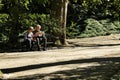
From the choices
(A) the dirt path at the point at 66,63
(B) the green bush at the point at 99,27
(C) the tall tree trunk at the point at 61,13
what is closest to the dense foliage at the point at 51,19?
(B) the green bush at the point at 99,27

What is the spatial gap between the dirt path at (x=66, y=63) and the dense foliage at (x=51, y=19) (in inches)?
98.9

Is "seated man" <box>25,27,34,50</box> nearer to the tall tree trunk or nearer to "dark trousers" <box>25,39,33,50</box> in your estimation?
"dark trousers" <box>25,39,33,50</box>

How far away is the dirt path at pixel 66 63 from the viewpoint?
12.4 m

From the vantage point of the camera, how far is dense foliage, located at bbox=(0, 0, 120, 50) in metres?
20.8

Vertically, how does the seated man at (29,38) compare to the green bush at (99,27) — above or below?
above

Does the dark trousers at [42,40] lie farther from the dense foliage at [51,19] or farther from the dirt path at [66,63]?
the dense foliage at [51,19]

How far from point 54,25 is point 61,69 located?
7.53 meters

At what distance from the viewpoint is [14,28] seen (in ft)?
71.3

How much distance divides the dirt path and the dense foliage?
8.24 feet

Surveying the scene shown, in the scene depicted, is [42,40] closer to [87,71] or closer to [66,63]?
[66,63]

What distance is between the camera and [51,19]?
2091 centimetres

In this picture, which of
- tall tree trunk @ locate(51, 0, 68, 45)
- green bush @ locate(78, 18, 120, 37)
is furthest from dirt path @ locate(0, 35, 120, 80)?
green bush @ locate(78, 18, 120, 37)

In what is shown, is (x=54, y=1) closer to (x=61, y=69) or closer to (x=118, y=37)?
(x=118, y=37)

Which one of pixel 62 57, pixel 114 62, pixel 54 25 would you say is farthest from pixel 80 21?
pixel 114 62
